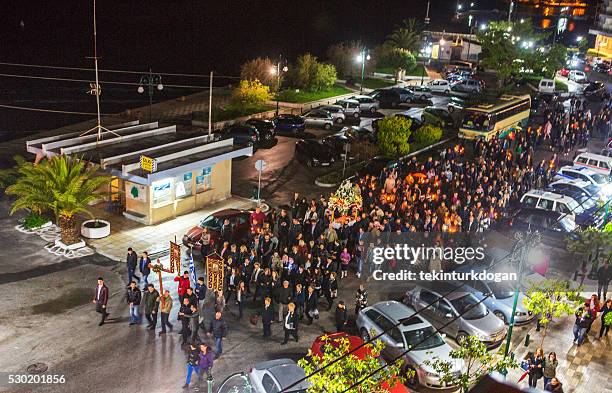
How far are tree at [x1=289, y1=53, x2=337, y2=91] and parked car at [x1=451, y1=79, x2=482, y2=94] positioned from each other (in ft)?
39.6

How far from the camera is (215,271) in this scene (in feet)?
58.5

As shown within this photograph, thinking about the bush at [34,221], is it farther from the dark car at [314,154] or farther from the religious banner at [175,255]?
the dark car at [314,154]

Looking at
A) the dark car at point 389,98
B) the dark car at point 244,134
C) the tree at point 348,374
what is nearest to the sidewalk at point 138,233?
the dark car at point 244,134

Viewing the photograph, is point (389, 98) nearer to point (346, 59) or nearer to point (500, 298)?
point (346, 59)

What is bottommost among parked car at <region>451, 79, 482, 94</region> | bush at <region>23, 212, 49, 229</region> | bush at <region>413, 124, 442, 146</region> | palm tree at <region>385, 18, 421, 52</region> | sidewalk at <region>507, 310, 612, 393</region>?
sidewalk at <region>507, 310, 612, 393</region>

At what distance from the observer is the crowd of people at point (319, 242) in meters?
16.5

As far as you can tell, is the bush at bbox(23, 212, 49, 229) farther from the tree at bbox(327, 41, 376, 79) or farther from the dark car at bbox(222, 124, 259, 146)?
the tree at bbox(327, 41, 376, 79)

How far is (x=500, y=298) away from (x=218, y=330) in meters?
8.76

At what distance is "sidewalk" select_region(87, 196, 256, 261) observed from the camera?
70.9ft

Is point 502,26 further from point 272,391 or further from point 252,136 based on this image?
point 272,391

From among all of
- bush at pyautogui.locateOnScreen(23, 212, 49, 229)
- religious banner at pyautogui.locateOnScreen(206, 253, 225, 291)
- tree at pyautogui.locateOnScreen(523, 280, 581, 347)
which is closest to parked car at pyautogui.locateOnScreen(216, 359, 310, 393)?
religious banner at pyautogui.locateOnScreen(206, 253, 225, 291)

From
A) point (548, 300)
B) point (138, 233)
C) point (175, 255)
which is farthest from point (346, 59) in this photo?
point (548, 300)

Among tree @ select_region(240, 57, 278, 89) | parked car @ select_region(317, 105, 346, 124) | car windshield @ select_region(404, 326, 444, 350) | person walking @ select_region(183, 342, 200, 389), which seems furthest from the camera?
tree @ select_region(240, 57, 278, 89)

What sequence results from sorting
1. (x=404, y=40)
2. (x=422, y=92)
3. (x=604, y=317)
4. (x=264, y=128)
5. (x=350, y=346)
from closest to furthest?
(x=350, y=346), (x=604, y=317), (x=264, y=128), (x=422, y=92), (x=404, y=40)
